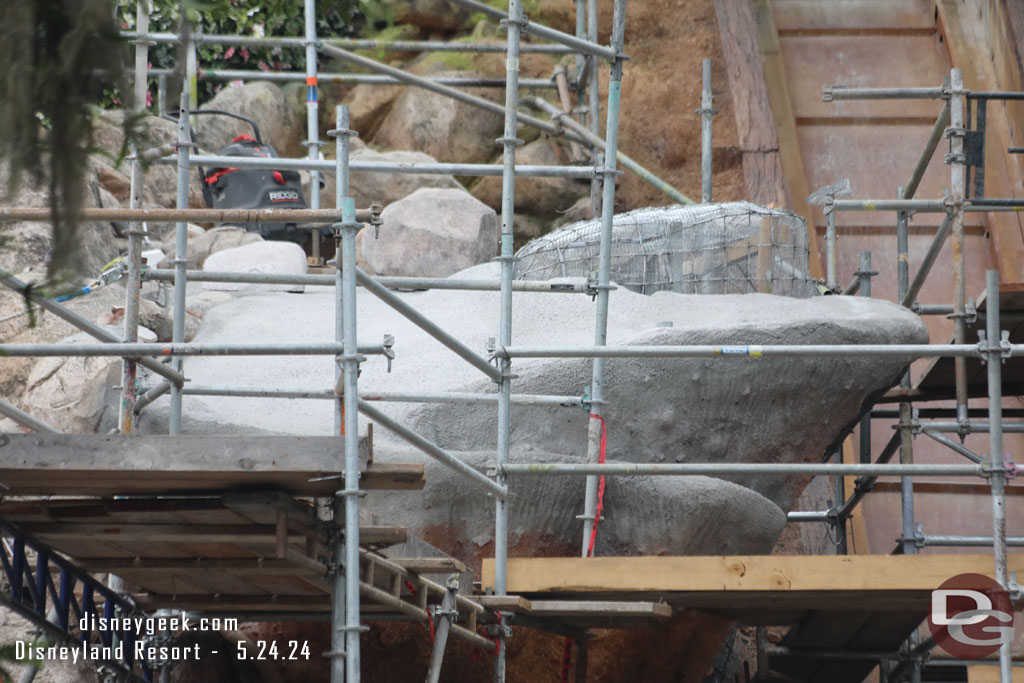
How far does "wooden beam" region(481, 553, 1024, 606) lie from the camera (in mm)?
5234

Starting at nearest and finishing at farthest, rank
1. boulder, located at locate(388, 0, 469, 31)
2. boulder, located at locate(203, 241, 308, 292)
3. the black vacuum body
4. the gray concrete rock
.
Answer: the gray concrete rock
boulder, located at locate(203, 241, 308, 292)
the black vacuum body
boulder, located at locate(388, 0, 469, 31)

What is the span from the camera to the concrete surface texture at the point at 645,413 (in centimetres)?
635

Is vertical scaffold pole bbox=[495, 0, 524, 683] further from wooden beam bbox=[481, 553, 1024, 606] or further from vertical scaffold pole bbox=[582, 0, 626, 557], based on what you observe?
vertical scaffold pole bbox=[582, 0, 626, 557]

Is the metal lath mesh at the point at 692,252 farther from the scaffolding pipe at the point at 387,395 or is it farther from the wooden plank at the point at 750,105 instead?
the wooden plank at the point at 750,105

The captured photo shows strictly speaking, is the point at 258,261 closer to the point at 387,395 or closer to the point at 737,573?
the point at 387,395

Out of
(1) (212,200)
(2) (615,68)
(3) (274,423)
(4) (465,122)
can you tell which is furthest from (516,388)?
(4) (465,122)

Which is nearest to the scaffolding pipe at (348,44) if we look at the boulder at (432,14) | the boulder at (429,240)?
the boulder at (429,240)

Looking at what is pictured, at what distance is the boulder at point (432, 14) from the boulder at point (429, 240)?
3.06 meters

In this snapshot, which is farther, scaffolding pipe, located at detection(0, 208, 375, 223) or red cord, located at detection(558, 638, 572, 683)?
red cord, located at detection(558, 638, 572, 683)

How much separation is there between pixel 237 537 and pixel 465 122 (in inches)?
279

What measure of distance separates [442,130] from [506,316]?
5641 mm

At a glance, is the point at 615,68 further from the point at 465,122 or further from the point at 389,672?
the point at 465,122

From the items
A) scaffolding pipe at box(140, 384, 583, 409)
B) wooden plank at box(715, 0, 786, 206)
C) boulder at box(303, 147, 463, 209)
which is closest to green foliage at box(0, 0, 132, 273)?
scaffolding pipe at box(140, 384, 583, 409)

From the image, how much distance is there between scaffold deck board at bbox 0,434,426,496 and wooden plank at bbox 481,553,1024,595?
1.43m
